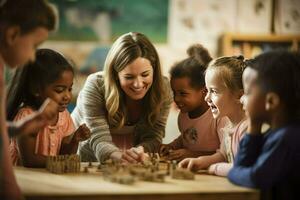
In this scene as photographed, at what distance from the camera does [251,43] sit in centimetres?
520

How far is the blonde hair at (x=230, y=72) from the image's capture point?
2295mm

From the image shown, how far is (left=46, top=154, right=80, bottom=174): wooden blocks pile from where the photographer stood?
1.97 m

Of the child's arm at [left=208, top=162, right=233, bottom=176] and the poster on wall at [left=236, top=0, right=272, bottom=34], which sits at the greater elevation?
the poster on wall at [left=236, top=0, right=272, bottom=34]

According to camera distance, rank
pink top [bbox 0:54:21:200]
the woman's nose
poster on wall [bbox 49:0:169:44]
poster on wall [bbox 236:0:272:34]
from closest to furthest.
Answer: pink top [bbox 0:54:21:200] → the woman's nose → poster on wall [bbox 49:0:169:44] → poster on wall [bbox 236:0:272:34]

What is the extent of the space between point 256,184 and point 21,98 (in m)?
1.09

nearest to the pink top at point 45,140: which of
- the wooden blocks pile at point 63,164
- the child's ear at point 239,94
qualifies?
the wooden blocks pile at point 63,164

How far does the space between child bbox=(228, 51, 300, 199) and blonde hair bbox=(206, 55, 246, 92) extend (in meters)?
0.43

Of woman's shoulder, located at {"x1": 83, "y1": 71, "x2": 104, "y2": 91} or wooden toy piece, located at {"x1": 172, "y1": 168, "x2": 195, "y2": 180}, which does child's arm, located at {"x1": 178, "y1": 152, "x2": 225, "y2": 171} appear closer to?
wooden toy piece, located at {"x1": 172, "y1": 168, "x2": 195, "y2": 180}

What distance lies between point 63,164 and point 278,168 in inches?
31.8

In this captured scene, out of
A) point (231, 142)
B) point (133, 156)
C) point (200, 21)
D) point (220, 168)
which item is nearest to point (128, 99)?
point (133, 156)

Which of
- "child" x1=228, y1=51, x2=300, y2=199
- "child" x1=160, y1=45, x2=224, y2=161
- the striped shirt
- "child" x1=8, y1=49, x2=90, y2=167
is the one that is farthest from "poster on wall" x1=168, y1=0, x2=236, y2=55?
"child" x1=228, y1=51, x2=300, y2=199

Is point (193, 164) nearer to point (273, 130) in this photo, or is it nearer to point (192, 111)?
point (273, 130)

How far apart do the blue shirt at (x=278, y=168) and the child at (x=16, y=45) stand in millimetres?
705

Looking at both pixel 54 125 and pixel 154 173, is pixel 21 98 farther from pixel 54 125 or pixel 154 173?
pixel 154 173
